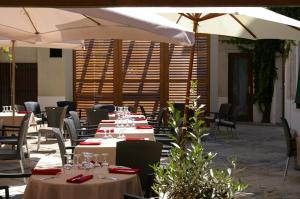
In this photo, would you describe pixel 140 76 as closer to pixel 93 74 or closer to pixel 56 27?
pixel 93 74

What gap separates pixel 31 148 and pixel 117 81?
4334mm

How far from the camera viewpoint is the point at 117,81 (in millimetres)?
16469

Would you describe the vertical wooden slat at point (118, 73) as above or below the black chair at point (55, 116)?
above

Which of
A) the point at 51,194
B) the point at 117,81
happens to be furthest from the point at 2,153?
the point at 117,81

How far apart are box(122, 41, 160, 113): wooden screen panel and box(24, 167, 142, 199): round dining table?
36.5 ft

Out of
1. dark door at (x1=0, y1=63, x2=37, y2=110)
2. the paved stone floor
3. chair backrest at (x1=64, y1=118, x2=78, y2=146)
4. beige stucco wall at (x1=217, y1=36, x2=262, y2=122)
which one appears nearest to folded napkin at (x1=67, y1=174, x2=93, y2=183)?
the paved stone floor

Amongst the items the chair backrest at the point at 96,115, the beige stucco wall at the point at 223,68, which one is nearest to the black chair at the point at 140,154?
the chair backrest at the point at 96,115

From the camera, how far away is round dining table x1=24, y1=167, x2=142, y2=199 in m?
4.84

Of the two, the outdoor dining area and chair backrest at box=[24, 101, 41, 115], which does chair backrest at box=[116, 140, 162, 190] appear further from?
chair backrest at box=[24, 101, 41, 115]

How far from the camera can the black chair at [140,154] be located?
625 centimetres

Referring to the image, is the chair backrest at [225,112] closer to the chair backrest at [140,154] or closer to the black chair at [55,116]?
the black chair at [55,116]

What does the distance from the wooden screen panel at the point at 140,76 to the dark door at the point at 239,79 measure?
6650 millimetres

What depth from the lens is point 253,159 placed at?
11.8 metres

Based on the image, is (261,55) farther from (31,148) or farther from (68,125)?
(68,125)
